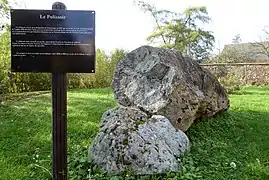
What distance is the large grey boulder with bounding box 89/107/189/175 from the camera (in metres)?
Answer: 3.37

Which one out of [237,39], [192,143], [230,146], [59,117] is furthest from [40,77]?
[237,39]

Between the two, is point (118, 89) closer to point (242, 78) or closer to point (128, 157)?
point (128, 157)

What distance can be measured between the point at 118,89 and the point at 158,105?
0.88m

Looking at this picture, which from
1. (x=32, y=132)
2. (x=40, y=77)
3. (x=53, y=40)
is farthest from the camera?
(x=40, y=77)

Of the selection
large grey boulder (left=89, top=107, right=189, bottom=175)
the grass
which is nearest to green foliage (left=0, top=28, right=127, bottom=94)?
the grass

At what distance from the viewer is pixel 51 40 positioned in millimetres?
2750

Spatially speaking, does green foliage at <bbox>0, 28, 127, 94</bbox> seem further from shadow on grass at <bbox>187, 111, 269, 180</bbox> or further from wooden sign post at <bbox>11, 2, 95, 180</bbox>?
wooden sign post at <bbox>11, 2, 95, 180</bbox>

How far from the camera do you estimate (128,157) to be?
3373 mm

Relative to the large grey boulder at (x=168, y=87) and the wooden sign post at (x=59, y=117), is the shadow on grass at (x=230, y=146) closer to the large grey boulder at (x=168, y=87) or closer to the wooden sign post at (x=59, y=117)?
the large grey boulder at (x=168, y=87)

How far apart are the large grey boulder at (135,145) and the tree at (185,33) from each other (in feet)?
53.6

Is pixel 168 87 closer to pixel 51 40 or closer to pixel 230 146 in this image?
pixel 230 146

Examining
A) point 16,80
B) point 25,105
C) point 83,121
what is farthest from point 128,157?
point 16,80

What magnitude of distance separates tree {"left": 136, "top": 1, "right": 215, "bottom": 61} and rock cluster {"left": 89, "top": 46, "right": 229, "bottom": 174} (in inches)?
584

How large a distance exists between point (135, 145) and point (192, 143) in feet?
3.98
